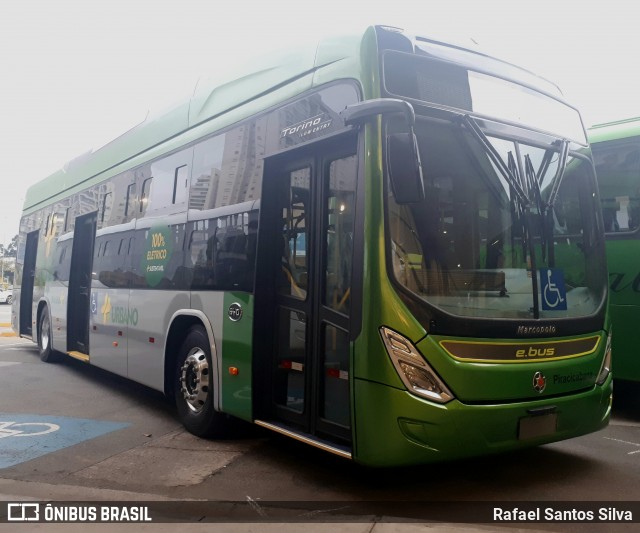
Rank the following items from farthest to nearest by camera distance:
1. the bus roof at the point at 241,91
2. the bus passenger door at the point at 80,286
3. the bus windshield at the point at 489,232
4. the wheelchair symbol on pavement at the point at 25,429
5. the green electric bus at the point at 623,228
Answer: the bus passenger door at the point at 80,286 < the green electric bus at the point at 623,228 < the wheelchair symbol on pavement at the point at 25,429 < the bus roof at the point at 241,91 < the bus windshield at the point at 489,232

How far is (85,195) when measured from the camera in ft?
33.0

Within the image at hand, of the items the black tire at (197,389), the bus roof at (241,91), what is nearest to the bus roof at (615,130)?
the bus roof at (241,91)

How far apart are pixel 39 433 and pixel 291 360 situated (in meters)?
3.28

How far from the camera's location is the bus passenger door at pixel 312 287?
4633 millimetres

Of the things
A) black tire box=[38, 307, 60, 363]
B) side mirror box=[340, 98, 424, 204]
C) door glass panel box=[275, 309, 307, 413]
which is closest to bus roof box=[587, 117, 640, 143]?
side mirror box=[340, 98, 424, 204]

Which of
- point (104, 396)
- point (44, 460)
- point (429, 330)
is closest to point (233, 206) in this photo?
point (429, 330)

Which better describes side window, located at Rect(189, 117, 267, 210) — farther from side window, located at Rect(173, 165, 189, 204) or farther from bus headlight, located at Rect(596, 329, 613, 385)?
bus headlight, located at Rect(596, 329, 613, 385)

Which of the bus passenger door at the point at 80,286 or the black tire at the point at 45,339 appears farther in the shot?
the black tire at the point at 45,339

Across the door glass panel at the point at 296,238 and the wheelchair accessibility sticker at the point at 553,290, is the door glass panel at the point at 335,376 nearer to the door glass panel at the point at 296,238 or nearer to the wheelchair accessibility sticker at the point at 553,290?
the door glass panel at the point at 296,238

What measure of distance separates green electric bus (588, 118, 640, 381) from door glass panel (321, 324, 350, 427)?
4037mm

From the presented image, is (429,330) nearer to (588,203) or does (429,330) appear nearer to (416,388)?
(416,388)

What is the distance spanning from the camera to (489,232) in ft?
15.2

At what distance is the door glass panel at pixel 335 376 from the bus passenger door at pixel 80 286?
593 centimetres

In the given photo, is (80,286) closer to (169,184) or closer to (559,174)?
(169,184)
